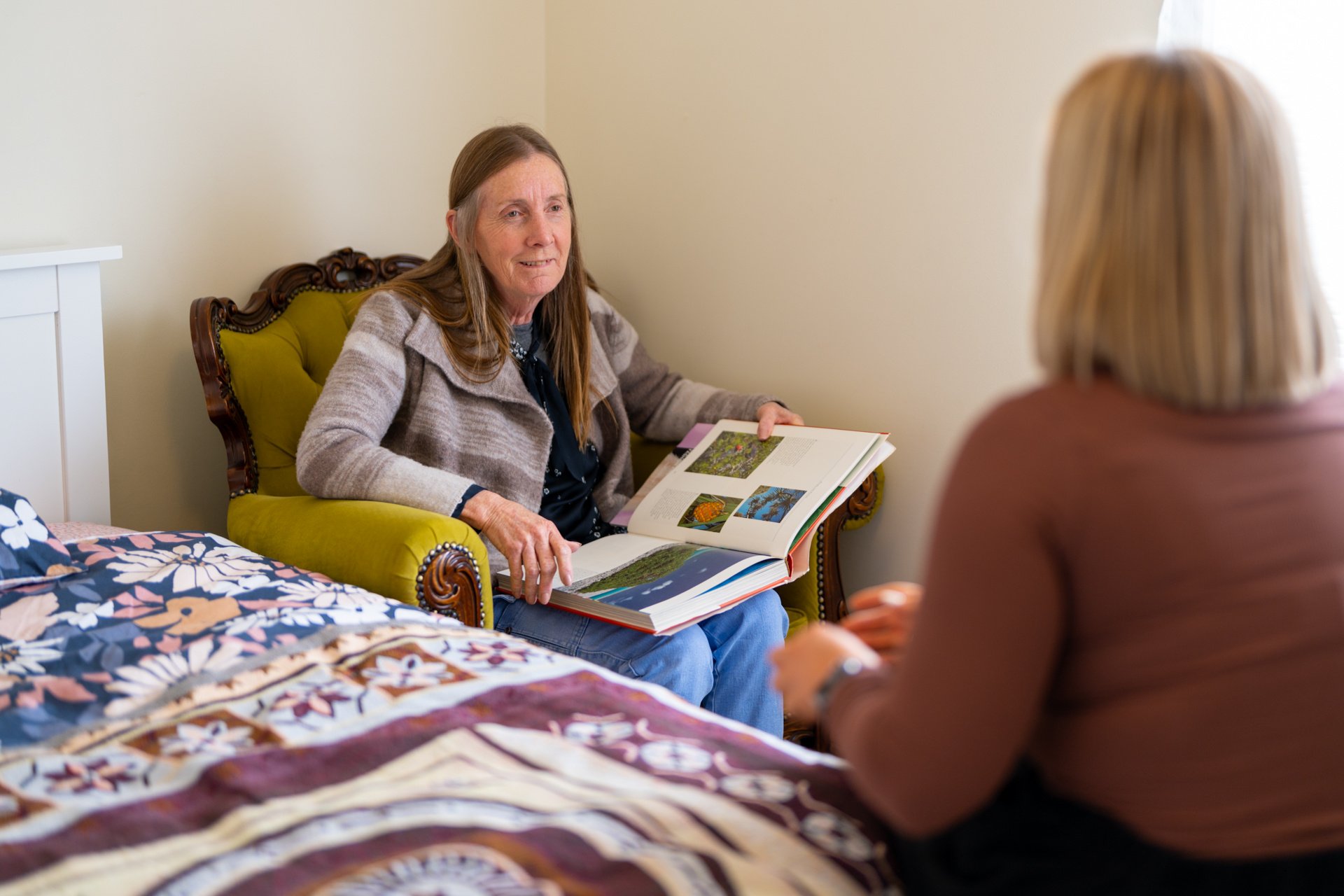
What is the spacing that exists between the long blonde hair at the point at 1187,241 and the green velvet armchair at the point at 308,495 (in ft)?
3.85

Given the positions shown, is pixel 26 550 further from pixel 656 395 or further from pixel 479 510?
pixel 656 395

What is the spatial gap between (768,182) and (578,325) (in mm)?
575

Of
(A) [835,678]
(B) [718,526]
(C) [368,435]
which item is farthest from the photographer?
(B) [718,526]

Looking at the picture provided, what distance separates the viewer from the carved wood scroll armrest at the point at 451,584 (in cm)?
171

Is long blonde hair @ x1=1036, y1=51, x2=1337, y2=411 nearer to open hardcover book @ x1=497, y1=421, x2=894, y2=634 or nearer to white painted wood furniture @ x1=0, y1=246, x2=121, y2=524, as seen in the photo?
open hardcover book @ x1=497, y1=421, x2=894, y2=634

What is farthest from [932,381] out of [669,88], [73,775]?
[73,775]

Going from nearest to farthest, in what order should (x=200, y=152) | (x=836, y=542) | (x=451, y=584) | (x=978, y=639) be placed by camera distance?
(x=978, y=639), (x=451, y=584), (x=836, y=542), (x=200, y=152)

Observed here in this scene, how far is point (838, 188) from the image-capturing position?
238cm

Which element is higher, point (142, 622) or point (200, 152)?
point (200, 152)

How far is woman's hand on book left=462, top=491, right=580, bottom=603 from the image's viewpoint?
1809mm

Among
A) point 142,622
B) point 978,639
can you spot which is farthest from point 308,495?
point 978,639

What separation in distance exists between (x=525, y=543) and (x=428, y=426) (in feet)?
1.17

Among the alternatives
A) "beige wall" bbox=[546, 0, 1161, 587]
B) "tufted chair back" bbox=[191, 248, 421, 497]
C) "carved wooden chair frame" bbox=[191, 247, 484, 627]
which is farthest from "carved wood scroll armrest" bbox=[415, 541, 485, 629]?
"beige wall" bbox=[546, 0, 1161, 587]

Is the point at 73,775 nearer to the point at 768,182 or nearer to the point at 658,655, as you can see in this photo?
the point at 658,655
